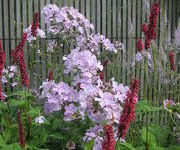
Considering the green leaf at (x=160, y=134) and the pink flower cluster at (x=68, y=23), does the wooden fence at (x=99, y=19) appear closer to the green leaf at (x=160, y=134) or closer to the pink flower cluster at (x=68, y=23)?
the pink flower cluster at (x=68, y=23)

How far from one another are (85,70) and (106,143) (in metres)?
0.75

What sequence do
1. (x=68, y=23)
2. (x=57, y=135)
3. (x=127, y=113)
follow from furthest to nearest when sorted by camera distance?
(x=68, y=23)
(x=57, y=135)
(x=127, y=113)

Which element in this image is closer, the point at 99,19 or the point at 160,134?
the point at 160,134

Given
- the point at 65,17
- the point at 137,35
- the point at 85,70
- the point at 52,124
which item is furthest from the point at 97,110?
the point at 137,35

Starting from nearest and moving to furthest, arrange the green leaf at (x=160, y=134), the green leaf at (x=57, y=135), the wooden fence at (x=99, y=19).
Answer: the green leaf at (x=57, y=135) < the green leaf at (x=160, y=134) < the wooden fence at (x=99, y=19)

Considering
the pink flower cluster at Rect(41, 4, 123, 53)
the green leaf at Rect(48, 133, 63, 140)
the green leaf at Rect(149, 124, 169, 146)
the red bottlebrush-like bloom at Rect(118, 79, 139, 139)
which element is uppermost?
the pink flower cluster at Rect(41, 4, 123, 53)

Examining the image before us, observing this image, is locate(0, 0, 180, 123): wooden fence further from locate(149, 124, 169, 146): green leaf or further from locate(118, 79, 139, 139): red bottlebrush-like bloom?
locate(118, 79, 139, 139): red bottlebrush-like bloom

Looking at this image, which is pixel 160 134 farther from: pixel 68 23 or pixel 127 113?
pixel 127 113

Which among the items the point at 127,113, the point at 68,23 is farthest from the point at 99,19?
the point at 127,113

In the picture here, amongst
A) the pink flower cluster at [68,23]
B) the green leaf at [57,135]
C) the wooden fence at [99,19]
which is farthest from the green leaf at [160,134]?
the wooden fence at [99,19]

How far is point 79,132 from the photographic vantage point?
237 centimetres

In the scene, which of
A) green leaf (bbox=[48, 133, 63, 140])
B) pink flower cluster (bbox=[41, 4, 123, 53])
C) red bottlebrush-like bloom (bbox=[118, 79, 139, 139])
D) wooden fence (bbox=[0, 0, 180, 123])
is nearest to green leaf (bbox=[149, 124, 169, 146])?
green leaf (bbox=[48, 133, 63, 140])

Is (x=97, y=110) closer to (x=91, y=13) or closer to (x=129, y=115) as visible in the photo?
(x=129, y=115)

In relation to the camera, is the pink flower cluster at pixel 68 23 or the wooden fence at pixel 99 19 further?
the wooden fence at pixel 99 19
